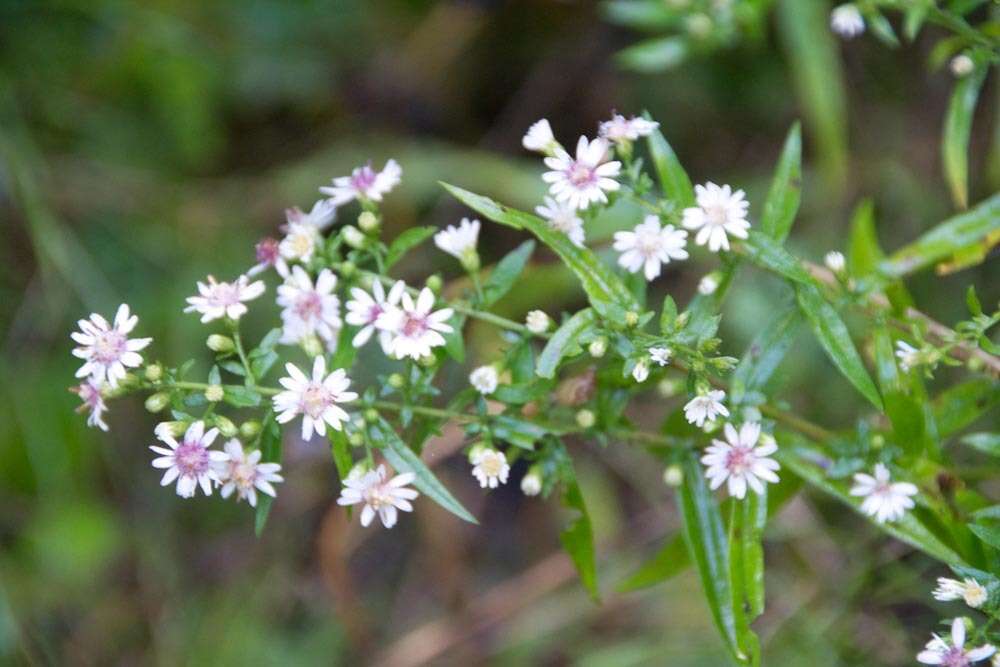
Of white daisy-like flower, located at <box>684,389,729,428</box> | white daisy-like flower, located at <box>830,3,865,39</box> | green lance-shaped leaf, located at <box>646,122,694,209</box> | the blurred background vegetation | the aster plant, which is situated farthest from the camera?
the blurred background vegetation

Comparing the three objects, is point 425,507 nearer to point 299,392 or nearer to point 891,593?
point 891,593

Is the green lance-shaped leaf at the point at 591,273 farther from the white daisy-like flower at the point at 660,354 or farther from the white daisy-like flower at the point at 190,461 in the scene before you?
the white daisy-like flower at the point at 190,461

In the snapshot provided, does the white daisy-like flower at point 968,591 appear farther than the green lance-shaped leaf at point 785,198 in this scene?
No

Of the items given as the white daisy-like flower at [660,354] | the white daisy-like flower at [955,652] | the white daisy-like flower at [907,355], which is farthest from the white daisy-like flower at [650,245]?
the white daisy-like flower at [955,652]

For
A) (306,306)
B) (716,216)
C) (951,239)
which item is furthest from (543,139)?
(951,239)

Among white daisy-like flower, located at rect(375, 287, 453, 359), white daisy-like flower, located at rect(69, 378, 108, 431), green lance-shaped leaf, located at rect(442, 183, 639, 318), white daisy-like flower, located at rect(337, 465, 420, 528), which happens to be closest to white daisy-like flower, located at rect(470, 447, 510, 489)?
white daisy-like flower, located at rect(337, 465, 420, 528)

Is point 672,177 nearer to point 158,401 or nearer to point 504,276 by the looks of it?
point 504,276

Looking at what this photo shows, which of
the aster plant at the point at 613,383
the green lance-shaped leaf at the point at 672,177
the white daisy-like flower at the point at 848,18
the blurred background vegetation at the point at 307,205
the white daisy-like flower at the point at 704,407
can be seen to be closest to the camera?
the white daisy-like flower at the point at 704,407

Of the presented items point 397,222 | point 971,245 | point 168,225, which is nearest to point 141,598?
point 168,225

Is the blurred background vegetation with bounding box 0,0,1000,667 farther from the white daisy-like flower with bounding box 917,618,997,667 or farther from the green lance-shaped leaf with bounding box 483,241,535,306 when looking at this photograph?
the white daisy-like flower with bounding box 917,618,997,667
